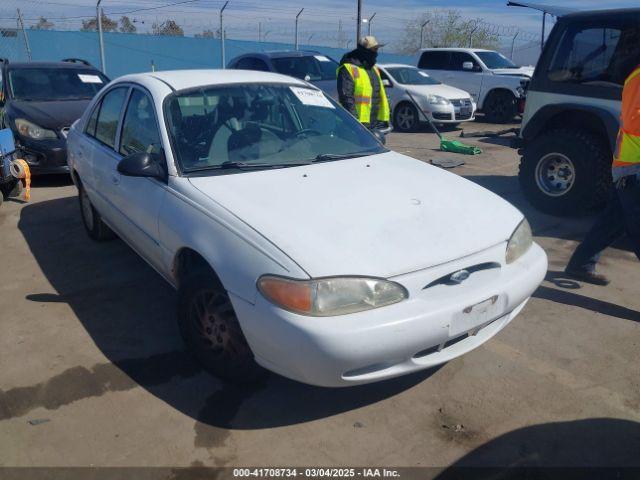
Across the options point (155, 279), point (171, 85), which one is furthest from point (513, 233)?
point (155, 279)

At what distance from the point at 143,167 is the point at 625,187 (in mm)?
3241

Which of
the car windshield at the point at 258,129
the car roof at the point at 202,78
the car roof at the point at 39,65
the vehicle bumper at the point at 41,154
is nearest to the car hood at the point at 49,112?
the vehicle bumper at the point at 41,154

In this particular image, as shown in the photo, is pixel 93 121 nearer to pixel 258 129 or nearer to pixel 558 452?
pixel 258 129

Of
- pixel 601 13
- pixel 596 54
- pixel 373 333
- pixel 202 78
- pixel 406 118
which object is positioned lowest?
pixel 406 118

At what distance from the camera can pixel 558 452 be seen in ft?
8.45

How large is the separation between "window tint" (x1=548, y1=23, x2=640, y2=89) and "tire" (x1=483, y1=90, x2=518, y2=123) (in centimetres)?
828

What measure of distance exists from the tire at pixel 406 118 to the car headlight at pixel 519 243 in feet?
31.7

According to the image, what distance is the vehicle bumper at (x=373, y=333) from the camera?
2398 mm

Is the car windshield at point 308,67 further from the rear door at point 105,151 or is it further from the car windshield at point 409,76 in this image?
the rear door at point 105,151

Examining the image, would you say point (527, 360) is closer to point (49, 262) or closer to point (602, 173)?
point (602, 173)

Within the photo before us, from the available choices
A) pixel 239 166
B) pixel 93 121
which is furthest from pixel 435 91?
pixel 239 166

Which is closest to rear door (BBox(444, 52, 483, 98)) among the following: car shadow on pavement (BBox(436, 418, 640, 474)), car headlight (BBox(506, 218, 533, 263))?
car headlight (BBox(506, 218, 533, 263))

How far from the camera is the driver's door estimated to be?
344 cm

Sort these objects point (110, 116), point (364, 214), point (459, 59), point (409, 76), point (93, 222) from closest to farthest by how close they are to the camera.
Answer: point (364, 214) → point (110, 116) → point (93, 222) → point (409, 76) → point (459, 59)
